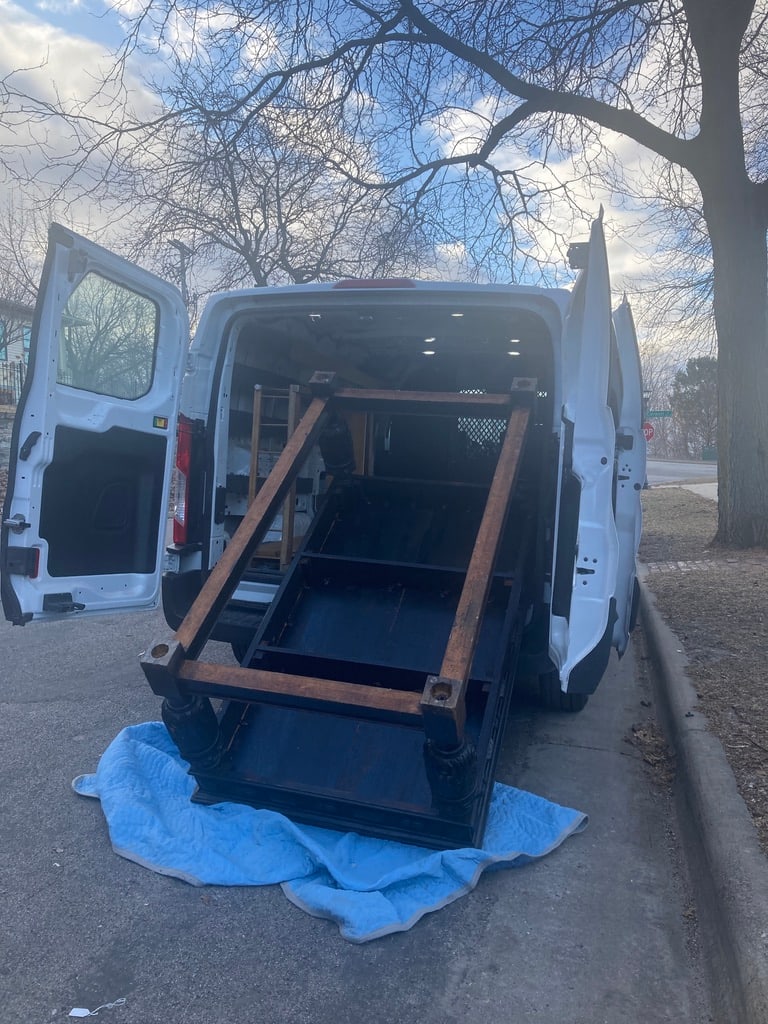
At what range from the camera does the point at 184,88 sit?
32.1 feet

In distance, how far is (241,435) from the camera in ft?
18.2

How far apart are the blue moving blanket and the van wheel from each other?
1.22m

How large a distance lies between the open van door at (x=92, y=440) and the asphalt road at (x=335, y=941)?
98 cm

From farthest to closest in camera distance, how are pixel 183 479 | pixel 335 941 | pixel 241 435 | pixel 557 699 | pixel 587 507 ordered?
pixel 241 435, pixel 557 699, pixel 183 479, pixel 587 507, pixel 335 941

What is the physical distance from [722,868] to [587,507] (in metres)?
1.50

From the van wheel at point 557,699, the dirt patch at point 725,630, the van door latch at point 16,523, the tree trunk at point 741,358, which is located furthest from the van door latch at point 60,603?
the tree trunk at point 741,358

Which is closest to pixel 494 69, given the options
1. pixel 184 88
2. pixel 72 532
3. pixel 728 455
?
pixel 184 88

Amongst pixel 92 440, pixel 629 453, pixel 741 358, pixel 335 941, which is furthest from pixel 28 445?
pixel 741 358

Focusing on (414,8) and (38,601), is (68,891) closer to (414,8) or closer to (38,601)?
(38,601)

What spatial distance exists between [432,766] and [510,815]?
0.69 meters

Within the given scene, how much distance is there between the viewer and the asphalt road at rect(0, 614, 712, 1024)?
8.08 feet

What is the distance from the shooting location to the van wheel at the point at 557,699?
4.88m

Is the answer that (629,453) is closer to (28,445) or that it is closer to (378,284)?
(378,284)

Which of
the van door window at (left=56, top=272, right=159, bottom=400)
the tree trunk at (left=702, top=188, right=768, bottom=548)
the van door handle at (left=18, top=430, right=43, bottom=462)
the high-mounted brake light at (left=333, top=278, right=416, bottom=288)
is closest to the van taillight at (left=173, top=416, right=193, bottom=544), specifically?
the van door window at (left=56, top=272, right=159, bottom=400)
